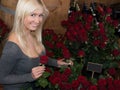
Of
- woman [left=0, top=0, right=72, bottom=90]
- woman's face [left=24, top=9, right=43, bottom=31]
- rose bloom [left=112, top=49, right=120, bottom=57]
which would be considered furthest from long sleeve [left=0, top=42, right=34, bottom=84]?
rose bloom [left=112, top=49, right=120, bottom=57]

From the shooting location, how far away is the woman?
5.42ft

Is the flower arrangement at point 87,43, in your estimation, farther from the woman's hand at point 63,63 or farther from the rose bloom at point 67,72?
the rose bloom at point 67,72

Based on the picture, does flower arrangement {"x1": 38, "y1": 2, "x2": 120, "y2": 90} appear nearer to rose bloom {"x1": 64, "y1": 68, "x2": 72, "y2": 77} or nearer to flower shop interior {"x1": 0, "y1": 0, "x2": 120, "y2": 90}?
flower shop interior {"x1": 0, "y1": 0, "x2": 120, "y2": 90}

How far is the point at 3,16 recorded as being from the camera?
92.1 inches

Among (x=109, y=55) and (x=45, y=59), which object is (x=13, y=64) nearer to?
(x=45, y=59)

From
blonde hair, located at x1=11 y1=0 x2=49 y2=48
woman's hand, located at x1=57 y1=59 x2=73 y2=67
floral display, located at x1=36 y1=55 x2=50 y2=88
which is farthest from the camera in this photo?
woman's hand, located at x1=57 y1=59 x2=73 y2=67

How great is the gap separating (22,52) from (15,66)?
0.10 m

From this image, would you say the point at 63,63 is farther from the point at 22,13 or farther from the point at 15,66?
the point at 22,13

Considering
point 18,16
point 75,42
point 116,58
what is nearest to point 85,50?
point 75,42

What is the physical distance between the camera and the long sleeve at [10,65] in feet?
5.40

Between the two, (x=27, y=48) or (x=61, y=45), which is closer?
(x=27, y=48)

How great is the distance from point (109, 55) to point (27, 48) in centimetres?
63

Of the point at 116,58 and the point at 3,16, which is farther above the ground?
the point at 3,16

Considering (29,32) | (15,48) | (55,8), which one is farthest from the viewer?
(55,8)
